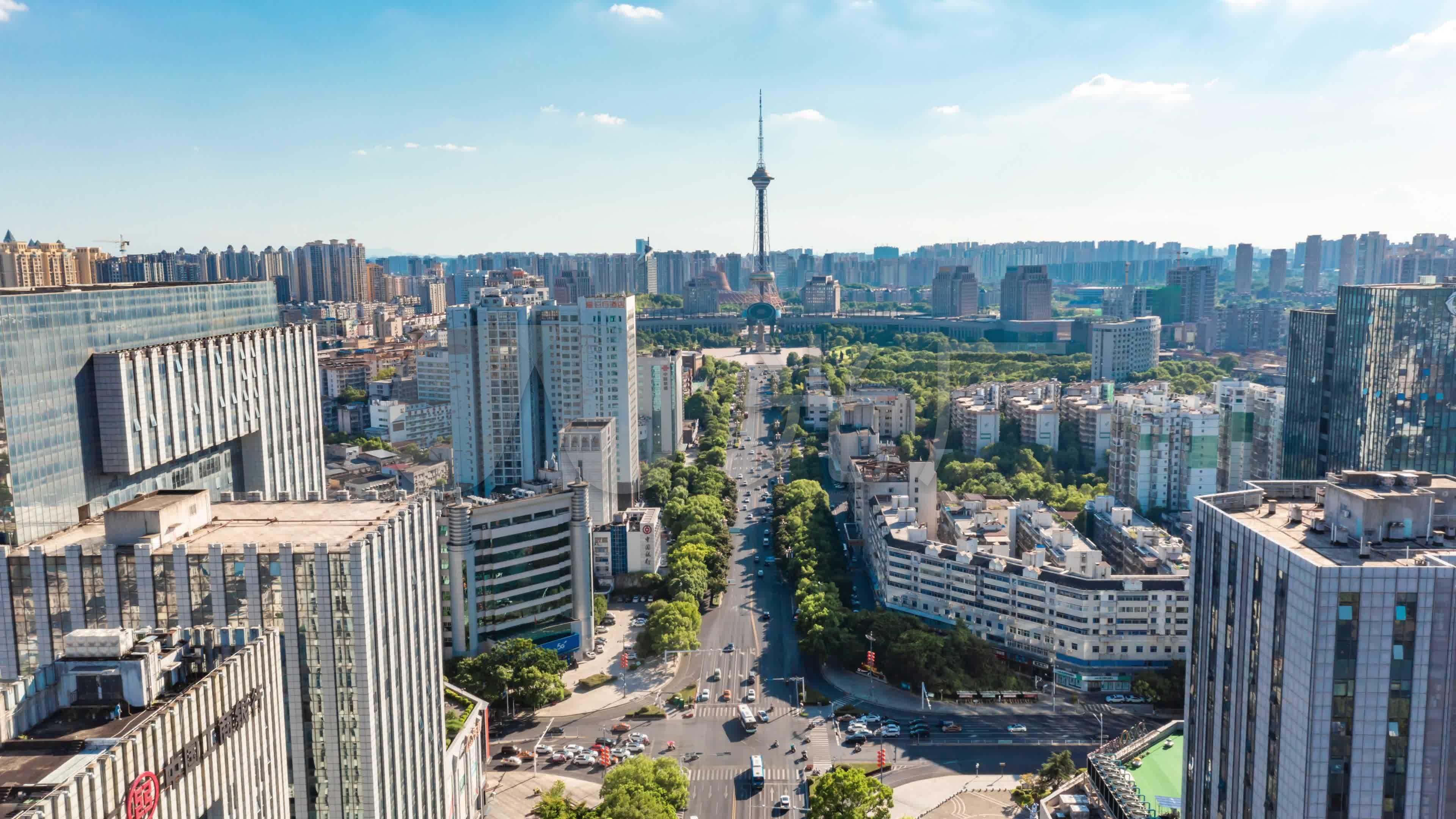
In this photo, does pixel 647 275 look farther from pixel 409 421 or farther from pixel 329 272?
pixel 409 421

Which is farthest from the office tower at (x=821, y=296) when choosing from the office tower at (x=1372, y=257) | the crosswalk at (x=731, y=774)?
the crosswalk at (x=731, y=774)

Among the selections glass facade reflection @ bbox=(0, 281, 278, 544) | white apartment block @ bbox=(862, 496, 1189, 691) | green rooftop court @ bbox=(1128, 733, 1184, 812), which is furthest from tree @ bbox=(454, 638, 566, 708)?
green rooftop court @ bbox=(1128, 733, 1184, 812)

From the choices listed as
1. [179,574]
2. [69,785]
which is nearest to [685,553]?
[179,574]

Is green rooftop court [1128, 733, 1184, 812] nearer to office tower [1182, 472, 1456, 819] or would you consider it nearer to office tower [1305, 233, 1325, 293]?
office tower [1182, 472, 1456, 819]

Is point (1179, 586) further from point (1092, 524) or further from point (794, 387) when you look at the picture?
point (794, 387)

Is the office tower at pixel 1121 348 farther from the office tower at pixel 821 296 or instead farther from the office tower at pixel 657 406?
the office tower at pixel 821 296

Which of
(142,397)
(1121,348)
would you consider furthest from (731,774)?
(1121,348)
